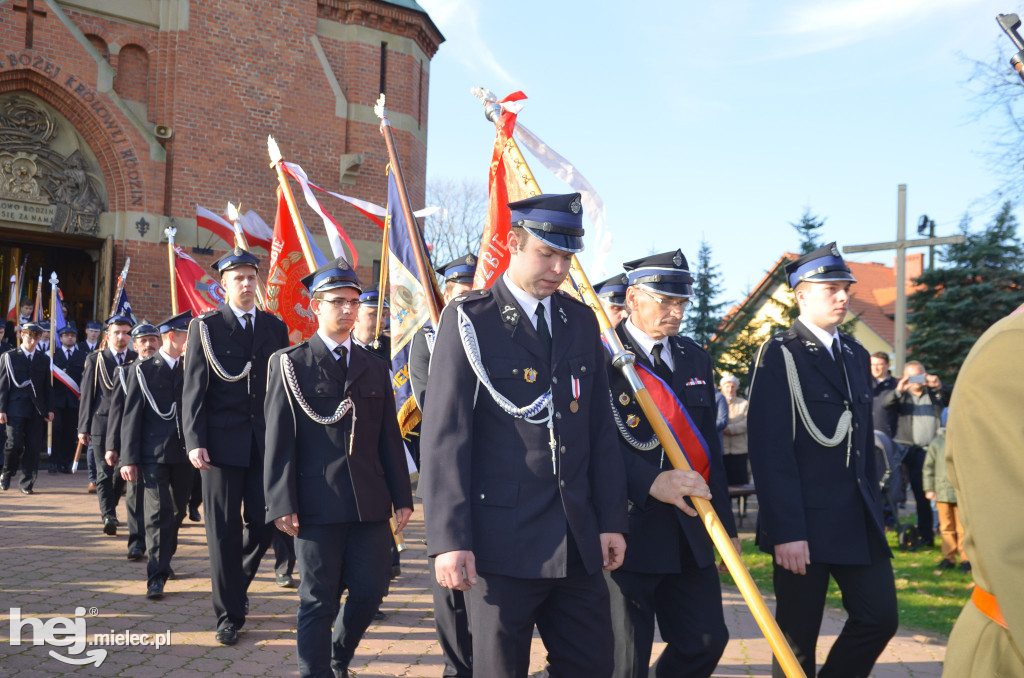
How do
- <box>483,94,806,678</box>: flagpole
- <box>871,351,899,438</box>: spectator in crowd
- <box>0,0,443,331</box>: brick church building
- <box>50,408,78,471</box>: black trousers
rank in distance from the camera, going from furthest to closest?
<box>0,0,443,331</box>: brick church building
<box>50,408,78,471</box>: black trousers
<box>871,351,899,438</box>: spectator in crowd
<box>483,94,806,678</box>: flagpole

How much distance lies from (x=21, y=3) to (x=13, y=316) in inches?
256

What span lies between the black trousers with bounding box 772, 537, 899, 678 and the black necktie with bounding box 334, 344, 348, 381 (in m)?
2.54

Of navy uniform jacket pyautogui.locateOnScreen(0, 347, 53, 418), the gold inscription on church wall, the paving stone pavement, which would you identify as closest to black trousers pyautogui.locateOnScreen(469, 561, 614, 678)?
the paving stone pavement

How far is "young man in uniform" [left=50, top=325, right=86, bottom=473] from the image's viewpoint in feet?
51.9

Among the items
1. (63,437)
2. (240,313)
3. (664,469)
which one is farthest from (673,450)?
(63,437)

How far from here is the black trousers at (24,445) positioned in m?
13.3

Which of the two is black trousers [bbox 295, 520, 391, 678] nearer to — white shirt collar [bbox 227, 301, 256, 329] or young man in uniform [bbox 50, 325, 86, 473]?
white shirt collar [bbox 227, 301, 256, 329]

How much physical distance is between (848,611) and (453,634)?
1.91 metres

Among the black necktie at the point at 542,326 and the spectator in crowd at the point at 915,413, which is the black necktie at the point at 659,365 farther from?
the spectator in crowd at the point at 915,413

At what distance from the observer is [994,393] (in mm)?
1802

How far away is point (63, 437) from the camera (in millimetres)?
15891

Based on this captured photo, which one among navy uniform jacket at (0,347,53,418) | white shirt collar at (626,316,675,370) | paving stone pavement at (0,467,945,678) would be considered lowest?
paving stone pavement at (0,467,945,678)

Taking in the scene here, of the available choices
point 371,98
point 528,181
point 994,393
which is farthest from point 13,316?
point 994,393

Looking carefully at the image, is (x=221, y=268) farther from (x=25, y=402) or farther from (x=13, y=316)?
(x=13, y=316)
